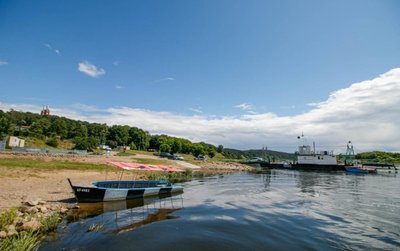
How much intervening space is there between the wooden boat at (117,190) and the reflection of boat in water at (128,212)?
1.98 feet

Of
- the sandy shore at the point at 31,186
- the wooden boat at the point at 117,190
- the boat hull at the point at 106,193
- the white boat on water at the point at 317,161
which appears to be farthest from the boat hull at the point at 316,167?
the sandy shore at the point at 31,186

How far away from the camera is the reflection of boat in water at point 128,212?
17.4m

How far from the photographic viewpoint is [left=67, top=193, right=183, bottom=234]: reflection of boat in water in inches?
684

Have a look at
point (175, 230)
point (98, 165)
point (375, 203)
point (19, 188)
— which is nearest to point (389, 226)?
point (375, 203)

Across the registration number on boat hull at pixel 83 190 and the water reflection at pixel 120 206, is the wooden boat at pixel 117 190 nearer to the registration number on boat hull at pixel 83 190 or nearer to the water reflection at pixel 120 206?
the registration number on boat hull at pixel 83 190

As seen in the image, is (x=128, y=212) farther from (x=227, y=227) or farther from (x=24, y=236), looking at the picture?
(x=24, y=236)

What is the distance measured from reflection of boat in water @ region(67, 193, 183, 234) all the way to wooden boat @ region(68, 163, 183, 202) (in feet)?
1.98

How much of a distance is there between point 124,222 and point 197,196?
14105 mm

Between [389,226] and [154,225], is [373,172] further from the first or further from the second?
[154,225]

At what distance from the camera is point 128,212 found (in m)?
20.8

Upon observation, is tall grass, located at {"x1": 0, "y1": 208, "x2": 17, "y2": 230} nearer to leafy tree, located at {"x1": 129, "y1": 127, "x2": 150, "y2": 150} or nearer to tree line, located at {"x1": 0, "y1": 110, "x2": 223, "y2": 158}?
tree line, located at {"x1": 0, "y1": 110, "x2": 223, "y2": 158}

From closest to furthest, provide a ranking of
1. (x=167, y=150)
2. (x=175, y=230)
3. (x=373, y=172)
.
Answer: (x=175, y=230) → (x=373, y=172) → (x=167, y=150)

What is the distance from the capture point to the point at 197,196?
100ft

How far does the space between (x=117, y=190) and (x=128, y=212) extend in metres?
4.16
